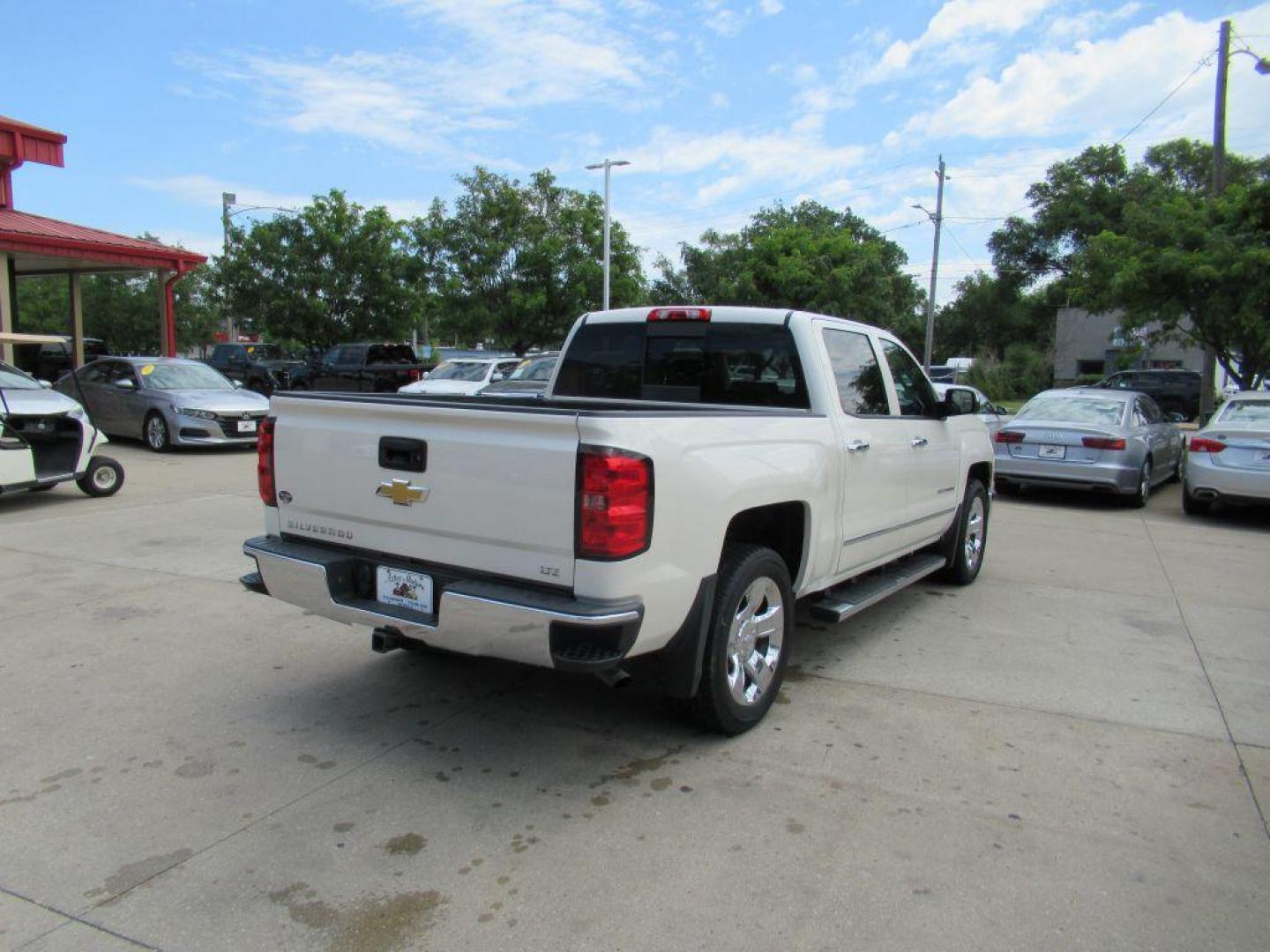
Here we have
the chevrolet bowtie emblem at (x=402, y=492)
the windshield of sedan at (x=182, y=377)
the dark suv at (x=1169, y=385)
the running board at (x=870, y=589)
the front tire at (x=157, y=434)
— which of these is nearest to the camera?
the chevrolet bowtie emblem at (x=402, y=492)

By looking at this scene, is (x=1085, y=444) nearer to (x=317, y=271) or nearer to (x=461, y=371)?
(x=461, y=371)

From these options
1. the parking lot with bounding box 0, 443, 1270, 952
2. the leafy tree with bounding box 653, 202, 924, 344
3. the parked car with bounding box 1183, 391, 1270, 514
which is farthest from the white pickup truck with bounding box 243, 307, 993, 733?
the leafy tree with bounding box 653, 202, 924, 344

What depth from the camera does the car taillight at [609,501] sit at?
3186 millimetres

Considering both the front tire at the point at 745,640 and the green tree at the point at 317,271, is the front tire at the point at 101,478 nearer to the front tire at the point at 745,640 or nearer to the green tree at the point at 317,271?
the front tire at the point at 745,640

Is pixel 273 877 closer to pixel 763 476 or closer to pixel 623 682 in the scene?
pixel 623 682

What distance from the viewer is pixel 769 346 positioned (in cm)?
486

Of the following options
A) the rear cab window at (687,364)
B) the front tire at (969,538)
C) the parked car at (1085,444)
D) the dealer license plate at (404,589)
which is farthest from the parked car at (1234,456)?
the dealer license plate at (404,589)

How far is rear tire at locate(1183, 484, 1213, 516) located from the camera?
1070cm

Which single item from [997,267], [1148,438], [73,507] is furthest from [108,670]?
[997,267]

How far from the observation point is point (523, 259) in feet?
95.7

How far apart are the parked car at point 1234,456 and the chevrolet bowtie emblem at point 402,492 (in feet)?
31.8

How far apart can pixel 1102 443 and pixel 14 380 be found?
12671 millimetres

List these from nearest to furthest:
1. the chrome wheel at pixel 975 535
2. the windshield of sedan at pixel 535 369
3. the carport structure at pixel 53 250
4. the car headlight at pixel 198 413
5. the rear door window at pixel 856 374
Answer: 1. the rear door window at pixel 856 374
2. the chrome wheel at pixel 975 535
3. the car headlight at pixel 198 413
4. the carport structure at pixel 53 250
5. the windshield of sedan at pixel 535 369

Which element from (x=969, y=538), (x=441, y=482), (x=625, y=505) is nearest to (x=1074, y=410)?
(x=969, y=538)
